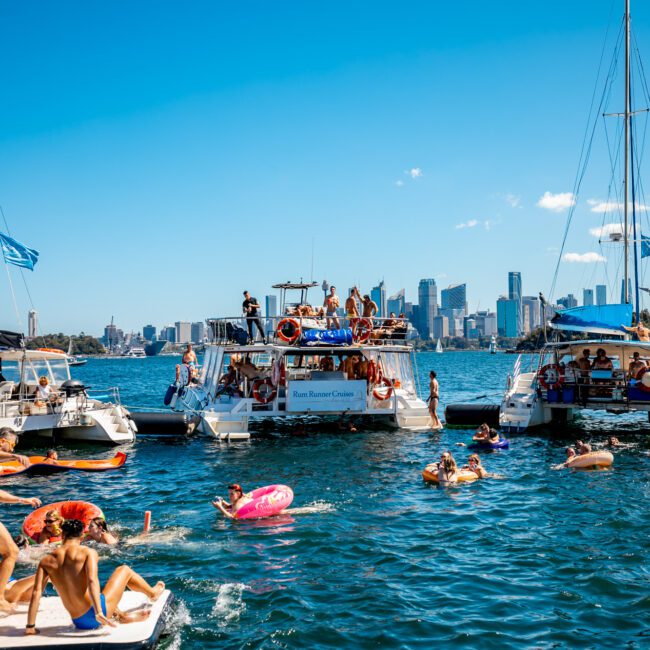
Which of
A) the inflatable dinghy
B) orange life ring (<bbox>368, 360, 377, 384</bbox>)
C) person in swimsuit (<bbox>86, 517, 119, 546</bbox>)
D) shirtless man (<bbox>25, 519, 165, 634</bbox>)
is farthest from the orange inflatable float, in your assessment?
orange life ring (<bbox>368, 360, 377, 384</bbox>)

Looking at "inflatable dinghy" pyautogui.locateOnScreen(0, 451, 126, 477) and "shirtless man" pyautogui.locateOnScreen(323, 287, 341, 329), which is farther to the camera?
"shirtless man" pyautogui.locateOnScreen(323, 287, 341, 329)

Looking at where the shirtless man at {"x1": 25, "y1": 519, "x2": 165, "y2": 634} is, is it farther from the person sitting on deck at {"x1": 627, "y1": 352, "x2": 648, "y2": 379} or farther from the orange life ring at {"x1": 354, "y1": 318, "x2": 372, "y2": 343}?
the person sitting on deck at {"x1": 627, "y1": 352, "x2": 648, "y2": 379}

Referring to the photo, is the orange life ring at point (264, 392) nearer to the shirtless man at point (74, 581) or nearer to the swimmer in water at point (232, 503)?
the swimmer in water at point (232, 503)

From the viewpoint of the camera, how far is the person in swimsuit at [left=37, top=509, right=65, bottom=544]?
1205 cm

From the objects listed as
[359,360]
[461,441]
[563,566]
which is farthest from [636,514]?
[359,360]

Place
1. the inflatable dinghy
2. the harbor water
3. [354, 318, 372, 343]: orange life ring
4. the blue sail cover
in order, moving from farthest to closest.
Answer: [354, 318, 372, 343]: orange life ring
the blue sail cover
the inflatable dinghy
the harbor water

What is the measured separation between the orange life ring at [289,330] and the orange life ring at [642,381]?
38.3 feet

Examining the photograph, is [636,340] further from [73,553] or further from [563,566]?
[73,553]

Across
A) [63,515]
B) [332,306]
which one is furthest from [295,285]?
[63,515]

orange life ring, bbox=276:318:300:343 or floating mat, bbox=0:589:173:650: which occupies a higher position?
orange life ring, bbox=276:318:300:343

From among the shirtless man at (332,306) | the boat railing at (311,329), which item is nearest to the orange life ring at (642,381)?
the boat railing at (311,329)

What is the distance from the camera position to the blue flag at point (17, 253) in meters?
26.8

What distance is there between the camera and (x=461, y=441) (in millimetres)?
24781

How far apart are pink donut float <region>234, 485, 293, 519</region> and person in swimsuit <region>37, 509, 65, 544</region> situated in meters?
3.53
